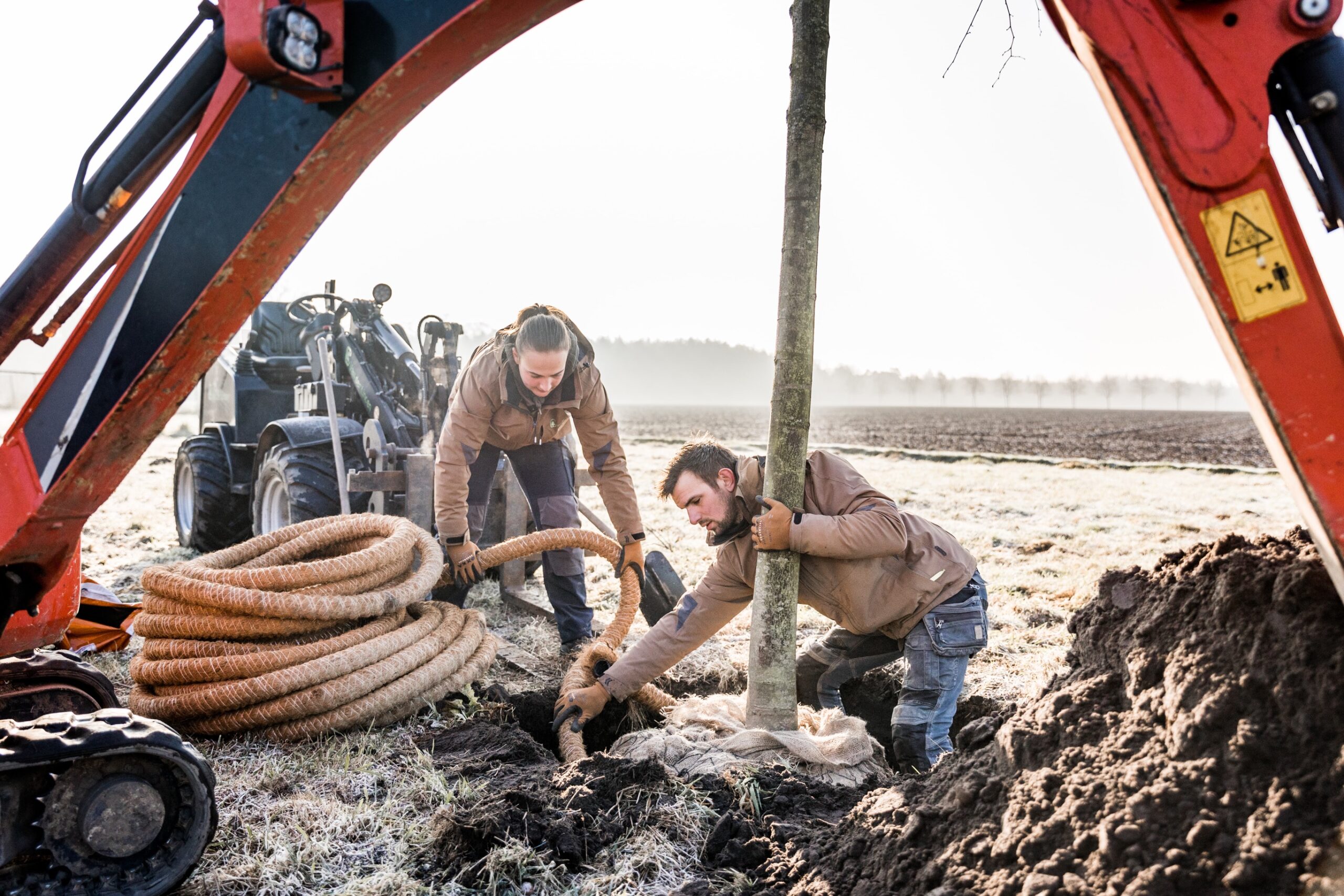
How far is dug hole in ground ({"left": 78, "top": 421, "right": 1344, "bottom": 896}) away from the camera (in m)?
1.68

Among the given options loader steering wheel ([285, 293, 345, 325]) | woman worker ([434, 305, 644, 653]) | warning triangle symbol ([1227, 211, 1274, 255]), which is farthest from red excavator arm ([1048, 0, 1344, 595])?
loader steering wheel ([285, 293, 345, 325])

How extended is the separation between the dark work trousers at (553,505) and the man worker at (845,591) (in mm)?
1443

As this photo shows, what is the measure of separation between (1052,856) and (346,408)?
6387mm

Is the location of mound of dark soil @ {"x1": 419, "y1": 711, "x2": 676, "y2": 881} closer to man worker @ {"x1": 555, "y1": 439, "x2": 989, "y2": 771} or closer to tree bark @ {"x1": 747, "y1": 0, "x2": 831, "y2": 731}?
man worker @ {"x1": 555, "y1": 439, "x2": 989, "y2": 771}

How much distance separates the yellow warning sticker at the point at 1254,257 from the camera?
1.50 m

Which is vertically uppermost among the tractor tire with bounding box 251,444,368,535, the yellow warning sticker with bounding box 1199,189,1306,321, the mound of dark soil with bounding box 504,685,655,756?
the yellow warning sticker with bounding box 1199,189,1306,321

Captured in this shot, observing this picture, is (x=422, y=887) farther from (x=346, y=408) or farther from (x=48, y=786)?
(x=346, y=408)

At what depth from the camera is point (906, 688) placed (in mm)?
3607

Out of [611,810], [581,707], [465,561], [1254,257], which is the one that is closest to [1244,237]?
[1254,257]

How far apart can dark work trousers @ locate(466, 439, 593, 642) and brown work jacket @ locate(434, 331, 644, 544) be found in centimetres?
16

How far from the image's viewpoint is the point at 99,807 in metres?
2.05

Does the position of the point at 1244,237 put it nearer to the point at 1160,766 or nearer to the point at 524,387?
the point at 1160,766

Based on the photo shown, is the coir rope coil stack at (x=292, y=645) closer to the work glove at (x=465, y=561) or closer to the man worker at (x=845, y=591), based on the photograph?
the work glove at (x=465, y=561)

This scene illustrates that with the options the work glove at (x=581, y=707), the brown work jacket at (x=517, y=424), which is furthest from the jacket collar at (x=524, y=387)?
the work glove at (x=581, y=707)
